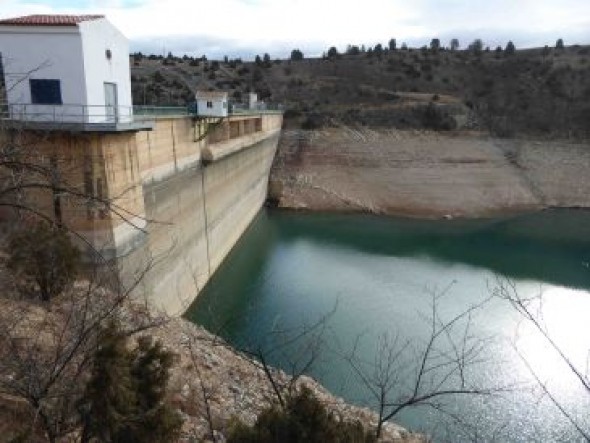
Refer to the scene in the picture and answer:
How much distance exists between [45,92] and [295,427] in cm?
1016

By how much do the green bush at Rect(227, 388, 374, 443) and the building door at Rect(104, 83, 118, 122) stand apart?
965cm

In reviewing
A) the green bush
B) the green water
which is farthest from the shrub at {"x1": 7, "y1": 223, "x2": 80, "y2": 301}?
the green bush

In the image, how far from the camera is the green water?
1346 centimetres

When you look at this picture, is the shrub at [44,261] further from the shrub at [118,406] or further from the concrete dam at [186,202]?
the shrub at [118,406]

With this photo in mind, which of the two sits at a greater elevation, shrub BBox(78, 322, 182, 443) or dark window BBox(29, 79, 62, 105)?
dark window BBox(29, 79, 62, 105)

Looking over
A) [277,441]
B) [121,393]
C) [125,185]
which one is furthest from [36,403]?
[125,185]

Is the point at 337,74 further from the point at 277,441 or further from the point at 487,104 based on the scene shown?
the point at 277,441

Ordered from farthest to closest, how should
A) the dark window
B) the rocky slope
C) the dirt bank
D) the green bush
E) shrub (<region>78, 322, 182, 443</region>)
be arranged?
1. the dirt bank
2. the dark window
3. the rocky slope
4. the green bush
5. shrub (<region>78, 322, 182, 443</region>)

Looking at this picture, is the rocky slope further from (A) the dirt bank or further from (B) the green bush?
(A) the dirt bank

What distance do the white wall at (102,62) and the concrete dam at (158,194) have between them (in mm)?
924

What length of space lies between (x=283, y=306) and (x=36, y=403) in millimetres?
15309

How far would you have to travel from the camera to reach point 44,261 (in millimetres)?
11789

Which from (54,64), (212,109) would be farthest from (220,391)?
(212,109)

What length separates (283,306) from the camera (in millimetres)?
19734
